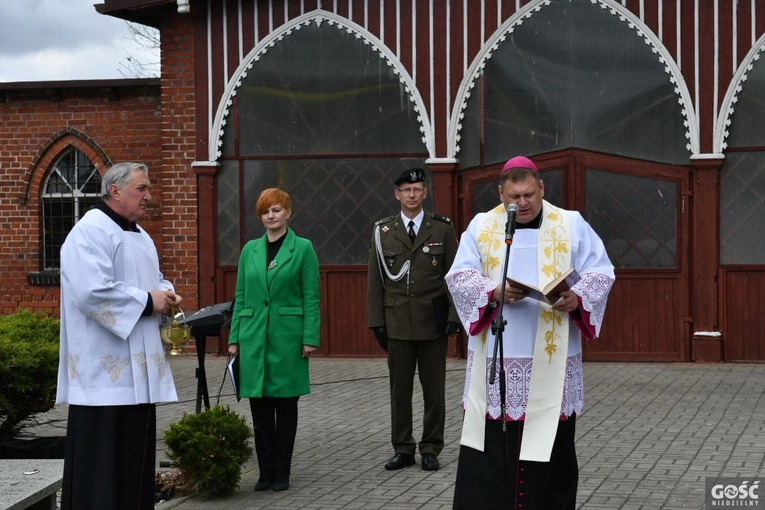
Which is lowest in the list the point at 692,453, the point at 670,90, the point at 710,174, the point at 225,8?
the point at 692,453

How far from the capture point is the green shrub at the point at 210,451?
7914mm

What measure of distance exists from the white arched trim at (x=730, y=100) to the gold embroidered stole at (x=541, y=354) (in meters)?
8.80

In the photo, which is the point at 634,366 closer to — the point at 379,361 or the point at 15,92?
the point at 379,361

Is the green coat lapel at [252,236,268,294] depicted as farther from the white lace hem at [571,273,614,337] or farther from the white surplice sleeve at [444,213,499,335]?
the white lace hem at [571,273,614,337]

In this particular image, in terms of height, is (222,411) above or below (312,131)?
below

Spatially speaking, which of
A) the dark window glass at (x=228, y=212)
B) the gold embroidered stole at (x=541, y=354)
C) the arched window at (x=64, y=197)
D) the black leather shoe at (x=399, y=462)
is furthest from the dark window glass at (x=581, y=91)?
the gold embroidered stole at (x=541, y=354)

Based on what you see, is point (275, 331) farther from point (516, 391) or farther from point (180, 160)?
point (180, 160)

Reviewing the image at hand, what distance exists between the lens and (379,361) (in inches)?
606

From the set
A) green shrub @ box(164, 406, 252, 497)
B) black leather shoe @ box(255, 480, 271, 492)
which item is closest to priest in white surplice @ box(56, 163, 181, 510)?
green shrub @ box(164, 406, 252, 497)

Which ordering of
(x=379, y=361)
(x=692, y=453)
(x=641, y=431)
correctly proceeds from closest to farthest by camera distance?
(x=692, y=453) → (x=641, y=431) → (x=379, y=361)

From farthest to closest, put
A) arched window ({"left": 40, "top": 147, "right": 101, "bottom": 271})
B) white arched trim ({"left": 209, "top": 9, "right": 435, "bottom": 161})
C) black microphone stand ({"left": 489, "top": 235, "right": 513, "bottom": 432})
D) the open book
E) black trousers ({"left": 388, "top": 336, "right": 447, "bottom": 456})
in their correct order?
arched window ({"left": 40, "top": 147, "right": 101, "bottom": 271}) → white arched trim ({"left": 209, "top": 9, "right": 435, "bottom": 161}) → black trousers ({"left": 388, "top": 336, "right": 447, "bottom": 456}) → the open book → black microphone stand ({"left": 489, "top": 235, "right": 513, "bottom": 432})

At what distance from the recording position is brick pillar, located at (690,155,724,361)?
1448 cm

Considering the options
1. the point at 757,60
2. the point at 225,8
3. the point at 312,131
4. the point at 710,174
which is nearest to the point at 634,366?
the point at 710,174

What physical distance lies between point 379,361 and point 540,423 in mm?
9378
